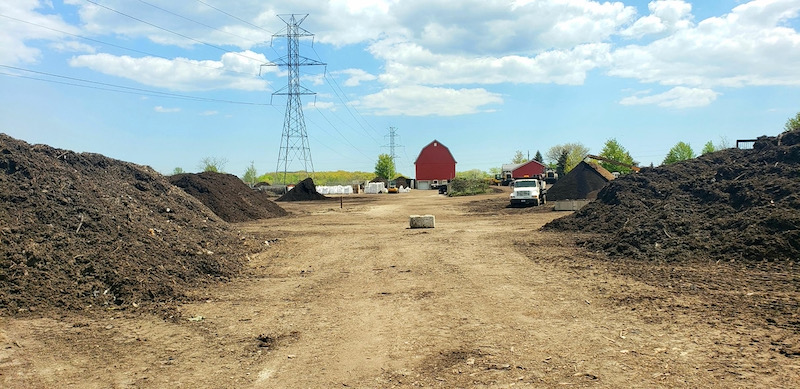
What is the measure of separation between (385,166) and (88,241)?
4774 inches

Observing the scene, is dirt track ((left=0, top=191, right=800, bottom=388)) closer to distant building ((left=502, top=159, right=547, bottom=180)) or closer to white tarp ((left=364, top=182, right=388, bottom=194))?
white tarp ((left=364, top=182, right=388, bottom=194))

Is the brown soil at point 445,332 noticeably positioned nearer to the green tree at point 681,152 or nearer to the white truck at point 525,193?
the white truck at point 525,193

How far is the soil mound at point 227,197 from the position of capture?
30.4 meters

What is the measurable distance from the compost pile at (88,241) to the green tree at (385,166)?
112 metres

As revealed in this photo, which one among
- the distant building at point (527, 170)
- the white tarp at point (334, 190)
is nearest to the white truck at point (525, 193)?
the white tarp at point (334, 190)

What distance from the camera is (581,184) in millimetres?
39375

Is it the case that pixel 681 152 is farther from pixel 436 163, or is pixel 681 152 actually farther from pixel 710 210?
pixel 710 210

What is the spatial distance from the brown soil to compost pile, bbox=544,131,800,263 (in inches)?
33.8

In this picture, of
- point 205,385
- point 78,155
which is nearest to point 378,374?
point 205,385

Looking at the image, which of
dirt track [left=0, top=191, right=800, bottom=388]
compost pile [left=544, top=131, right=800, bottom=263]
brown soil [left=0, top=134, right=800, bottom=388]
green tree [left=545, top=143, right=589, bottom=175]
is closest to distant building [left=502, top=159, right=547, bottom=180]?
green tree [left=545, top=143, right=589, bottom=175]

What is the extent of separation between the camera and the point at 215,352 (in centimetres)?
708

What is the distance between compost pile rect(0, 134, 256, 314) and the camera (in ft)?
30.1

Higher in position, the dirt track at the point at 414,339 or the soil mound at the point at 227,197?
the soil mound at the point at 227,197

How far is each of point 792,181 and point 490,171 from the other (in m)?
157
